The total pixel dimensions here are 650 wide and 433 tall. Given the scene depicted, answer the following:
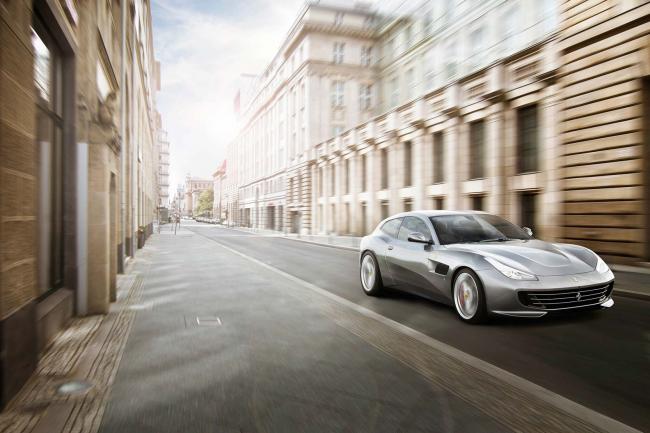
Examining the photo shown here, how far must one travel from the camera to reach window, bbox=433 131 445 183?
23.2m

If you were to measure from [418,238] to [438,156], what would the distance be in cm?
1815

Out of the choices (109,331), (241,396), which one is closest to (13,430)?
(241,396)

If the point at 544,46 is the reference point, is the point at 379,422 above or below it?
below

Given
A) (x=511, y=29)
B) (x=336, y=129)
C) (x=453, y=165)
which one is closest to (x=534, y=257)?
(x=453, y=165)

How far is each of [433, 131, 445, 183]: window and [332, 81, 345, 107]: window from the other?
21.7 metres

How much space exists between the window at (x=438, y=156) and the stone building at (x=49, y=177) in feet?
59.4

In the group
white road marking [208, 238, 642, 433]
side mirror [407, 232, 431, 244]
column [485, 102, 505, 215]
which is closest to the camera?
white road marking [208, 238, 642, 433]

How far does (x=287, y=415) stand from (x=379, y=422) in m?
0.59

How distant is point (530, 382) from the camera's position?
3498 millimetres

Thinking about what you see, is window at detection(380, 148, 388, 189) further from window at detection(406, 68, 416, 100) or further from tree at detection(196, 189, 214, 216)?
tree at detection(196, 189, 214, 216)

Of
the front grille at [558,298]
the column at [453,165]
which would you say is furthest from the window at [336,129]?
the front grille at [558,298]

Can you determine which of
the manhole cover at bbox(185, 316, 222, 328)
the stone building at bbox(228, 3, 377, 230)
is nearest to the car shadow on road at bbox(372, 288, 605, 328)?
the manhole cover at bbox(185, 316, 222, 328)

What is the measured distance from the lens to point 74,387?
3439mm

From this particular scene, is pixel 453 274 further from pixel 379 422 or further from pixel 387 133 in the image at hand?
pixel 387 133
